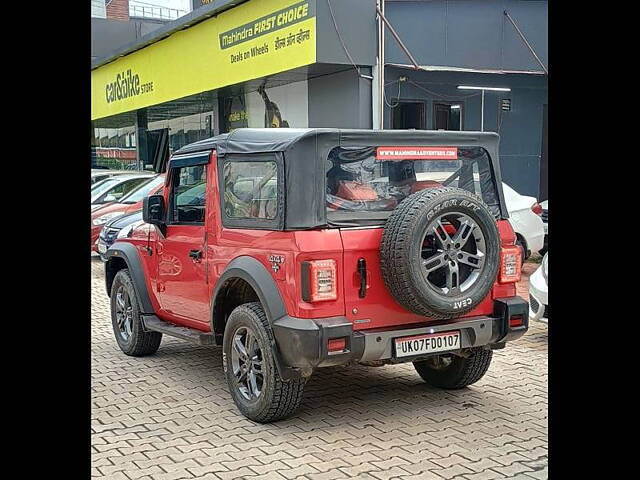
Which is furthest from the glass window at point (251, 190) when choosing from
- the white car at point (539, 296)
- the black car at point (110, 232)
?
the black car at point (110, 232)

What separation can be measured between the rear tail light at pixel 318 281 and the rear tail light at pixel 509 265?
1.39 metres

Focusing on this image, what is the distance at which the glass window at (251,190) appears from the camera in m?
5.27

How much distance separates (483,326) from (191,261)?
236 cm

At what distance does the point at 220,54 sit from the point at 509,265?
1065 centimetres

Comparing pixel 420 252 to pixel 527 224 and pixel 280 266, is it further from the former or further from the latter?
pixel 527 224

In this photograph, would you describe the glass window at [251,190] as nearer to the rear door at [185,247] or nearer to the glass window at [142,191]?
the rear door at [185,247]

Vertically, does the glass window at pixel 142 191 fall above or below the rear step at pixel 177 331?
above

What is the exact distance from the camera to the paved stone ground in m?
4.55

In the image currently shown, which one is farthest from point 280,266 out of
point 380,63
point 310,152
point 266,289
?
point 380,63

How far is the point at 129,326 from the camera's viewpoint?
24.3ft

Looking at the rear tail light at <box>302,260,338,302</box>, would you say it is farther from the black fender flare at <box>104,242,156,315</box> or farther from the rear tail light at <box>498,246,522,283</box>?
the black fender flare at <box>104,242,156,315</box>

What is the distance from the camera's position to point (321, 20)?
1162 cm

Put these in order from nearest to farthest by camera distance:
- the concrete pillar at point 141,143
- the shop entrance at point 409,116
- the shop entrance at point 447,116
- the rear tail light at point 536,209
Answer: the rear tail light at point 536,209
the shop entrance at point 409,116
the shop entrance at point 447,116
the concrete pillar at point 141,143
